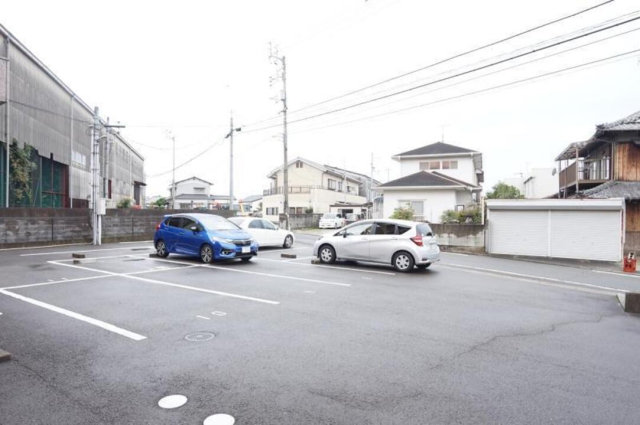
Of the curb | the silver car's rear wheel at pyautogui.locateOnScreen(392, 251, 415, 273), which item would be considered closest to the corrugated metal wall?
the silver car's rear wheel at pyautogui.locateOnScreen(392, 251, 415, 273)

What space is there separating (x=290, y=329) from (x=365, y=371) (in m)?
1.67

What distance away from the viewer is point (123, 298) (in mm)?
7320

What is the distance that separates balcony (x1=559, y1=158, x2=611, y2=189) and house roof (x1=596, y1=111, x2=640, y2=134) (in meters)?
2.05

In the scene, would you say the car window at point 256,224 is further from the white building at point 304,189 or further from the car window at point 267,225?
the white building at point 304,189

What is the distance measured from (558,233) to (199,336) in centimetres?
1694

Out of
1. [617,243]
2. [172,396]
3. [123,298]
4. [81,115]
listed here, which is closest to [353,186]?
[81,115]

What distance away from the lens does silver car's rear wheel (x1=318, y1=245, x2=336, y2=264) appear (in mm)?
12617

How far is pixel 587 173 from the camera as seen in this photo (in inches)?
961

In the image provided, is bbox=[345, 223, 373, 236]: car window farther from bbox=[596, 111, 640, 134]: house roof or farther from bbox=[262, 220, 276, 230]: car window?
bbox=[596, 111, 640, 134]: house roof

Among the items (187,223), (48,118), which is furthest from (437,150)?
(48,118)

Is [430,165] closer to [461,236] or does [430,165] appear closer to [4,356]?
[461,236]

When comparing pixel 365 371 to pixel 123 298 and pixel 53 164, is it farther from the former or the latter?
pixel 53 164

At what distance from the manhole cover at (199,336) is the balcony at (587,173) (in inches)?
906

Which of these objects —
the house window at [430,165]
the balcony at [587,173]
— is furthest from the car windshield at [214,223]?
the house window at [430,165]
